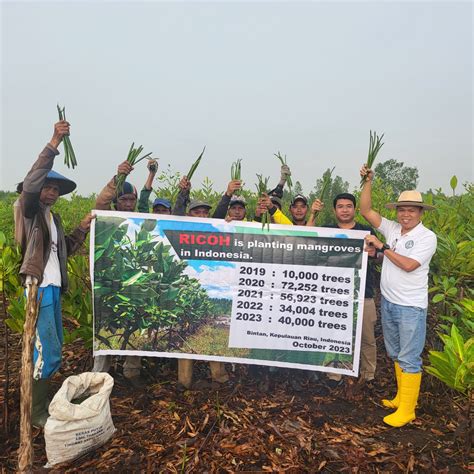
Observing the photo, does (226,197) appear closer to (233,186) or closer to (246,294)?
(233,186)

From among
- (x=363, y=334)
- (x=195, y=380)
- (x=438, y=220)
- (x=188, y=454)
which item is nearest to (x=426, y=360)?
(x=363, y=334)

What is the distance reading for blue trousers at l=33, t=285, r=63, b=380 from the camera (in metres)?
2.81

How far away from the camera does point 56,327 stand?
301 cm

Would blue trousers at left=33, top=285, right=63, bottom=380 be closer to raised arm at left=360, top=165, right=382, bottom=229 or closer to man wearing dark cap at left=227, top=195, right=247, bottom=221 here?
man wearing dark cap at left=227, top=195, right=247, bottom=221

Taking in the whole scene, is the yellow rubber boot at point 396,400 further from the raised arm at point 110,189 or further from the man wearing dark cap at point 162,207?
the raised arm at point 110,189

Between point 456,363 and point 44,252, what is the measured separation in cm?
313

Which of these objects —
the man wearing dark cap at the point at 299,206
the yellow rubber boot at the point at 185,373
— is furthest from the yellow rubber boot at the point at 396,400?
the yellow rubber boot at the point at 185,373

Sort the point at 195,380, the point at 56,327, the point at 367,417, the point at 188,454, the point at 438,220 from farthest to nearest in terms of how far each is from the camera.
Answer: the point at 438,220, the point at 195,380, the point at 367,417, the point at 56,327, the point at 188,454

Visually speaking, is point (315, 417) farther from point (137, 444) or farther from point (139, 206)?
point (139, 206)

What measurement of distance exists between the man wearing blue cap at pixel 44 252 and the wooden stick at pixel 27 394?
263 mm

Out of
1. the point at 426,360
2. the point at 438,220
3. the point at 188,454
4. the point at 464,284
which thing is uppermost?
the point at 438,220

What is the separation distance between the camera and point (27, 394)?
2402 millimetres

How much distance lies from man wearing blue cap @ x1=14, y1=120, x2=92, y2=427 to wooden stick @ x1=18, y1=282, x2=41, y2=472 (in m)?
0.26

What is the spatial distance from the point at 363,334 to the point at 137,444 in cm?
237
